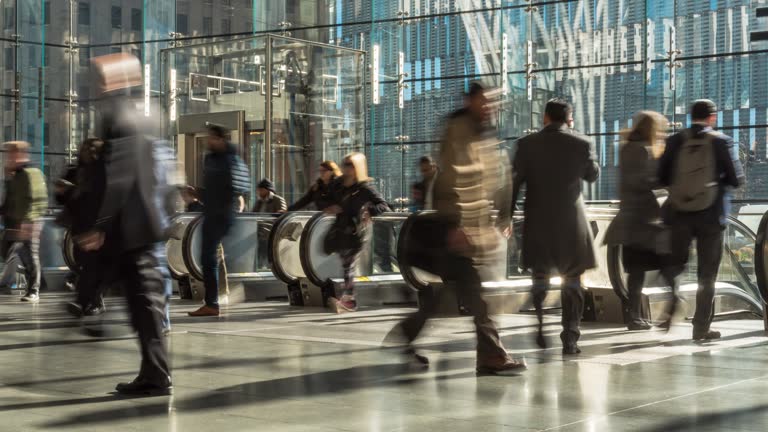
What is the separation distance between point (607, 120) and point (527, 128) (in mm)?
1327

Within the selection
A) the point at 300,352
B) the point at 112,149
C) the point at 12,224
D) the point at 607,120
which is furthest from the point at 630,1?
the point at 112,149

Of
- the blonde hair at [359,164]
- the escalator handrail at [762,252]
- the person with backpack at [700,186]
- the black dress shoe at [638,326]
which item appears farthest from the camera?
the blonde hair at [359,164]

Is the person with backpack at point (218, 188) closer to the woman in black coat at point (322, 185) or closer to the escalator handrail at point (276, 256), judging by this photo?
the woman in black coat at point (322, 185)

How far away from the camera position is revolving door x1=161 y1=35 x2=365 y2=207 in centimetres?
1571

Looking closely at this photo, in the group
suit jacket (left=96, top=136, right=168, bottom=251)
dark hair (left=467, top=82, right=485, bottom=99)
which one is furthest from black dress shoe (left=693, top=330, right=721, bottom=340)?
suit jacket (left=96, top=136, right=168, bottom=251)

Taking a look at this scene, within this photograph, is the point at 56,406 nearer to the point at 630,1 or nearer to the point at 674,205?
the point at 674,205

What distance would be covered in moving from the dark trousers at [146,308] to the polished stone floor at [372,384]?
0.18 metres

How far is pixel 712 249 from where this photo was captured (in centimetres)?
747

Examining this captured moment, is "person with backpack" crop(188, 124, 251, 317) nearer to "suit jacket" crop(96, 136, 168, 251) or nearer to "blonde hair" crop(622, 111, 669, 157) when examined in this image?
"blonde hair" crop(622, 111, 669, 157)

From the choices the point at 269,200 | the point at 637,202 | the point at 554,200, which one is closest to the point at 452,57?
the point at 269,200

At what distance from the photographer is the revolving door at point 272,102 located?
15.7 meters

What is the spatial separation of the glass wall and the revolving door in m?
3.40

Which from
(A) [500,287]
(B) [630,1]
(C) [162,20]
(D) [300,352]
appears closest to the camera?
(D) [300,352]

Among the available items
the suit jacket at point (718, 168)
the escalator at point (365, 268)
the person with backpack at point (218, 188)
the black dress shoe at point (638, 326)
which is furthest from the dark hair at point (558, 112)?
the escalator at point (365, 268)
